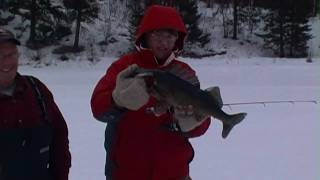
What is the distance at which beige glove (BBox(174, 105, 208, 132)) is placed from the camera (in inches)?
116

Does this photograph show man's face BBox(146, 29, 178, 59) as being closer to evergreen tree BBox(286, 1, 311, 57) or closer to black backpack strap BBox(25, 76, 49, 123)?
black backpack strap BBox(25, 76, 49, 123)

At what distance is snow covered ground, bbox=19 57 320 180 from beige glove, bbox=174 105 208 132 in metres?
Result: 3.33

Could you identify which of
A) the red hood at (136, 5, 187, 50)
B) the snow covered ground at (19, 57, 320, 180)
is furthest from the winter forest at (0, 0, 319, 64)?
the red hood at (136, 5, 187, 50)

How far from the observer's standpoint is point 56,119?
9.55 feet

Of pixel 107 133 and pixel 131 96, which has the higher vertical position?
pixel 131 96

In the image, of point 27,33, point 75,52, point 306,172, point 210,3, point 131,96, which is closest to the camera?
point 131,96

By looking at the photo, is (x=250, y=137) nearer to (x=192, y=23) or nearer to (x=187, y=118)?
(x=187, y=118)

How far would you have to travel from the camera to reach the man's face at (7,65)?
2770 mm

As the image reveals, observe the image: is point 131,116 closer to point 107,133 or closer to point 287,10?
point 107,133

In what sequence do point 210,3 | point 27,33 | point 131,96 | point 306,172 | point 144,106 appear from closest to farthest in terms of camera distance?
point 131,96 → point 144,106 → point 306,172 → point 27,33 → point 210,3

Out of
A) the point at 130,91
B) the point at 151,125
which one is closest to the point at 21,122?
the point at 130,91

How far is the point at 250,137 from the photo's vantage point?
8.62 m

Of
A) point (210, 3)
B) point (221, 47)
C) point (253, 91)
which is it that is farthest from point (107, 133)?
point (210, 3)

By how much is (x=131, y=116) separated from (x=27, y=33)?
29205 mm
